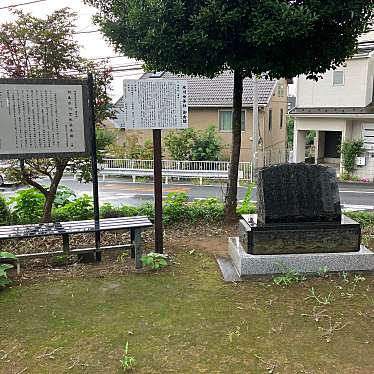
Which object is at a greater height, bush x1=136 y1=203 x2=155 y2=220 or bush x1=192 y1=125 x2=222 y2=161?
bush x1=192 y1=125 x2=222 y2=161

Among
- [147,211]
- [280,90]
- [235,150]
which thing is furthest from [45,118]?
[280,90]

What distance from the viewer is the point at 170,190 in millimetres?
18219

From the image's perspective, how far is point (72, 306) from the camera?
14.8ft

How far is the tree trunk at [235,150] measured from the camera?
7617mm

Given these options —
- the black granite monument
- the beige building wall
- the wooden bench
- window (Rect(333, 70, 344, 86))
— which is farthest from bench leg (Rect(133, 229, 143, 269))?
window (Rect(333, 70, 344, 86))

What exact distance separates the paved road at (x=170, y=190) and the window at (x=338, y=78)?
4887 millimetres

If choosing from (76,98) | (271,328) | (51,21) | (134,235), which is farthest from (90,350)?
(51,21)

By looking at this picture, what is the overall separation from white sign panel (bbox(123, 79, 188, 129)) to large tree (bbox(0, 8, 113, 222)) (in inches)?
89.6

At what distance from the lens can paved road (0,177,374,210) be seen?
49.6 feet

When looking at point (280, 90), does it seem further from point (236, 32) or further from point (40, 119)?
point (40, 119)

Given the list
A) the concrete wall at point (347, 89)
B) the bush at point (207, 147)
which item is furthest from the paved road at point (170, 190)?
the concrete wall at point (347, 89)

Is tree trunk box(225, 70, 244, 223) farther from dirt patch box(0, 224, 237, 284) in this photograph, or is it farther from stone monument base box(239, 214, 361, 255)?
stone monument base box(239, 214, 361, 255)

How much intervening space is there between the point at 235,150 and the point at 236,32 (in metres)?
2.45

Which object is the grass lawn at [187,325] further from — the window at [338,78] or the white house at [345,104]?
the window at [338,78]
